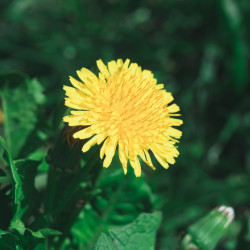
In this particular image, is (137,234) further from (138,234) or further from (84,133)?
(84,133)

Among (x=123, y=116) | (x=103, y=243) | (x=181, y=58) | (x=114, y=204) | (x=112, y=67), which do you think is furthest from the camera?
(x=181, y=58)

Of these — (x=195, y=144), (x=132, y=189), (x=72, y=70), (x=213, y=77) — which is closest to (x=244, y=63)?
(x=213, y=77)

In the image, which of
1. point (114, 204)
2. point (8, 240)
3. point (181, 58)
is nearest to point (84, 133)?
point (8, 240)

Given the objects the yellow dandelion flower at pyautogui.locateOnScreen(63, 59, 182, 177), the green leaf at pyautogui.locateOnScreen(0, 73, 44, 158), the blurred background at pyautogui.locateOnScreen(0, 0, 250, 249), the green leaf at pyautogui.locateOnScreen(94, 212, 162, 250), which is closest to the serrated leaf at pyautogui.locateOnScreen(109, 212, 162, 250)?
the green leaf at pyautogui.locateOnScreen(94, 212, 162, 250)

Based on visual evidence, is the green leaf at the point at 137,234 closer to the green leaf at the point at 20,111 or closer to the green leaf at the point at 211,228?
the green leaf at the point at 211,228

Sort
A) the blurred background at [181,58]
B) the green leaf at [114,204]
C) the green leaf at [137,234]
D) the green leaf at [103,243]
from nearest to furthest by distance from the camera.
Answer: the green leaf at [103,243] → the green leaf at [137,234] → the green leaf at [114,204] → the blurred background at [181,58]

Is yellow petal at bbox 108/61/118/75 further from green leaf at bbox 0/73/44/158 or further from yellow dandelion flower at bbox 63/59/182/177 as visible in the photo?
green leaf at bbox 0/73/44/158

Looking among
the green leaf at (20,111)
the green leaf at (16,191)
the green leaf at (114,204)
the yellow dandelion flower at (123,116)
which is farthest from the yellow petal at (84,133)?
the green leaf at (20,111)
